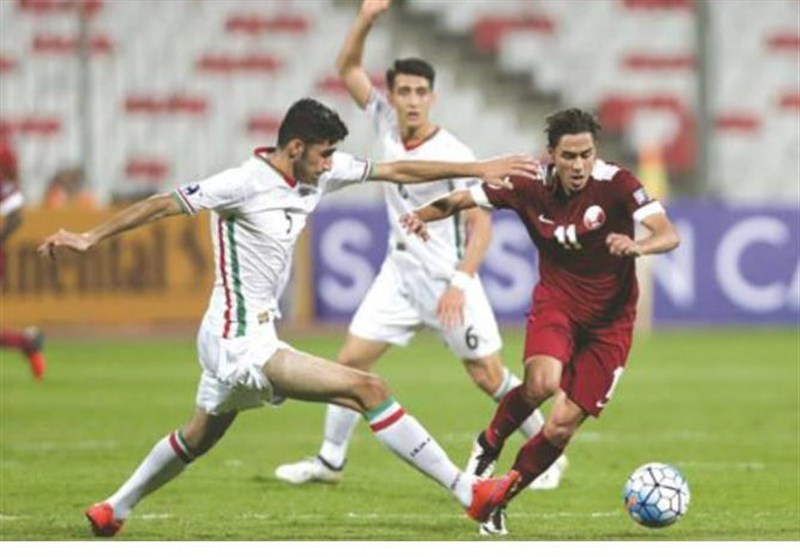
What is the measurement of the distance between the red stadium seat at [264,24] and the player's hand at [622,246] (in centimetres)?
1856

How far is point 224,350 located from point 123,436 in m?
5.01

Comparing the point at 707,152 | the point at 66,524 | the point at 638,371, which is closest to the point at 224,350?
the point at 66,524

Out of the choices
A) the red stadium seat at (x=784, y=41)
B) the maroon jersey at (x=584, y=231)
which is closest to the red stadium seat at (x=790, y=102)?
the red stadium seat at (x=784, y=41)

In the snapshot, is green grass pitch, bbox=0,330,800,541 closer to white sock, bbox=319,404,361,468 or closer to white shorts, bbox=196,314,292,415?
white sock, bbox=319,404,361,468

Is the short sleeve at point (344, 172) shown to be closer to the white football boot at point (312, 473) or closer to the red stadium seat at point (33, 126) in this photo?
the white football boot at point (312, 473)

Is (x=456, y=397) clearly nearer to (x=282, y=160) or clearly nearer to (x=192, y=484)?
(x=192, y=484)

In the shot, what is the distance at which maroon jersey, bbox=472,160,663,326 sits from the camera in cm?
951

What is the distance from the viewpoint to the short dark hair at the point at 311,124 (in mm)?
9297

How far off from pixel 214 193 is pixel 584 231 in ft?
5.56

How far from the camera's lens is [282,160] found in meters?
9.41

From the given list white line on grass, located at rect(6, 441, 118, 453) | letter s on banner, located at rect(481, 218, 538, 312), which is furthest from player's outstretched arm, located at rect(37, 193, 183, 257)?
letter s on banner, located at rect(481, 218, 538, 312)

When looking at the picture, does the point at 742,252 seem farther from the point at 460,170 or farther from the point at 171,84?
the point at 460,170

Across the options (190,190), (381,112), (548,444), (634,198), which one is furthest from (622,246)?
(381,112)

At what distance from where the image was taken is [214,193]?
9188 mm
